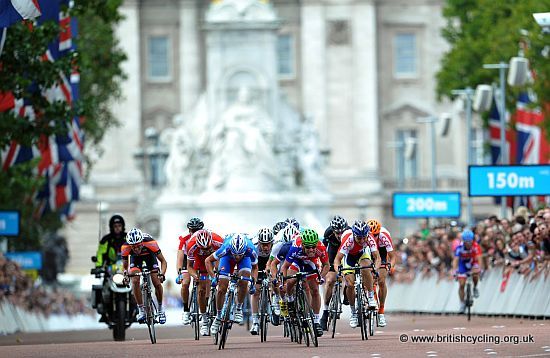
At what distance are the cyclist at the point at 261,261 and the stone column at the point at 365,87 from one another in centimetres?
9786

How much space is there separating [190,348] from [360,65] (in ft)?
333

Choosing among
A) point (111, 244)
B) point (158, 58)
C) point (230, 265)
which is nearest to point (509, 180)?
point (111, 244)

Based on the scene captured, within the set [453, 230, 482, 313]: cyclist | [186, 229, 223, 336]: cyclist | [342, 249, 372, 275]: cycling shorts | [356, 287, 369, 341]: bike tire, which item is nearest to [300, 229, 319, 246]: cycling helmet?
[356, 287, 369, 341]: bike tire

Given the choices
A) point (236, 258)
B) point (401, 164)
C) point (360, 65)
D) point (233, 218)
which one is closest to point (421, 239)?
point (233, 218)

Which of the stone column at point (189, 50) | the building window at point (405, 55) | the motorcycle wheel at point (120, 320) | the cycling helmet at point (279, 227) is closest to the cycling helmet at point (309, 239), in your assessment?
the cycling helmet at point (279, 227)

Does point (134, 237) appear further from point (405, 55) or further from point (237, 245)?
point (405, 55)

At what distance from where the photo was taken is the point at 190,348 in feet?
134

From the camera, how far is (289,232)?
41219mm

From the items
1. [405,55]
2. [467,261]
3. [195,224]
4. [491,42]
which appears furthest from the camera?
[405,55]

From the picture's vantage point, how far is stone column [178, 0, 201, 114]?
143125mm

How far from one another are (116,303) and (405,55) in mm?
98592

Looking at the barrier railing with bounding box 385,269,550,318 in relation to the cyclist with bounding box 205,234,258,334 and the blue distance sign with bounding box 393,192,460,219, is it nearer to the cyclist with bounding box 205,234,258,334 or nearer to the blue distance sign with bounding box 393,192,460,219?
the blue distance sign with bounding box 393,192,460,219

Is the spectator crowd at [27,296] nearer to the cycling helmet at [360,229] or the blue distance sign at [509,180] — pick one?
the blue distance sign at [509,180]

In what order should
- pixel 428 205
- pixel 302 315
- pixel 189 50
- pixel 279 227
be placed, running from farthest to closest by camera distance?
A: pixel 189 50, pixel 428 205, pixel 279 227, pixel 302 315
